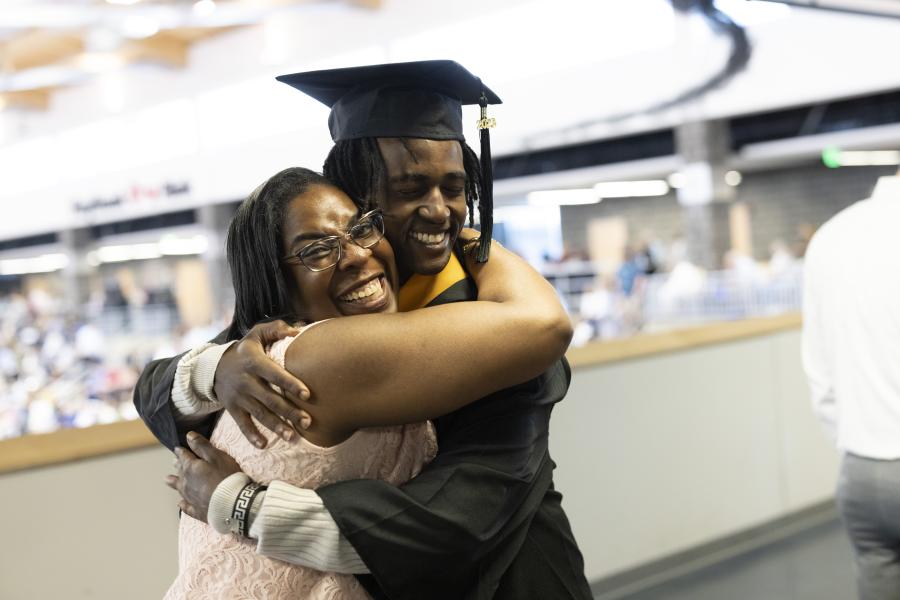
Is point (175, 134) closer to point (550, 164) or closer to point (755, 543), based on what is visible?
point (755, 543)

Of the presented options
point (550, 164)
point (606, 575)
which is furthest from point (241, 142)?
point (550, 164)

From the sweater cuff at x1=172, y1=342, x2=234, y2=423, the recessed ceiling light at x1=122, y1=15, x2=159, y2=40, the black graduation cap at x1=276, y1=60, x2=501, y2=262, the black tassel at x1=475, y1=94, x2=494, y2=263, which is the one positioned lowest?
the sweater cuff at x1=172, y1=342, x2=234, y2=423

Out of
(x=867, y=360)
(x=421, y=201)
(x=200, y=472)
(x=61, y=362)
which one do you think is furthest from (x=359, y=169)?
(x=61, y=362)

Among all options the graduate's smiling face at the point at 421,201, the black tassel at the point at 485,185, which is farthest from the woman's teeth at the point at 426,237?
the black tassel at the point at 485,185

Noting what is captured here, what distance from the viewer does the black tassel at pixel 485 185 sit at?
1.29 metres

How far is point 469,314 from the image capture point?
1059 millimetres

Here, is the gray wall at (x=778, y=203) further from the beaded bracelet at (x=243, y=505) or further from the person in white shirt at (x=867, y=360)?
the beaded bracelet at (x=243, y=505)

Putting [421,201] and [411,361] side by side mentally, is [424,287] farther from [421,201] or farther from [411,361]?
[411,361]

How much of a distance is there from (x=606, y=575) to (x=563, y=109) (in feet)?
32.7

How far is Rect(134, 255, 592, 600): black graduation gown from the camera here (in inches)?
41.3

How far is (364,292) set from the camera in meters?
1.14

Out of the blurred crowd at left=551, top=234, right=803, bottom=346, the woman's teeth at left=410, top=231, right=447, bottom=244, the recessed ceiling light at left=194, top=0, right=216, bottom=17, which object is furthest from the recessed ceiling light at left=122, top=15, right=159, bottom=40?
the woman's teeth at left=410, top=231, right=447, bottom=244

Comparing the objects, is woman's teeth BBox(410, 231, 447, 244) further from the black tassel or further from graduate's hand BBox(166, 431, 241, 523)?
graduate's hand BBox(166, 431, 241, 523)

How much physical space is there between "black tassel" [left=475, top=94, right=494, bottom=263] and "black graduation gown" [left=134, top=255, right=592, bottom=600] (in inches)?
2.8
